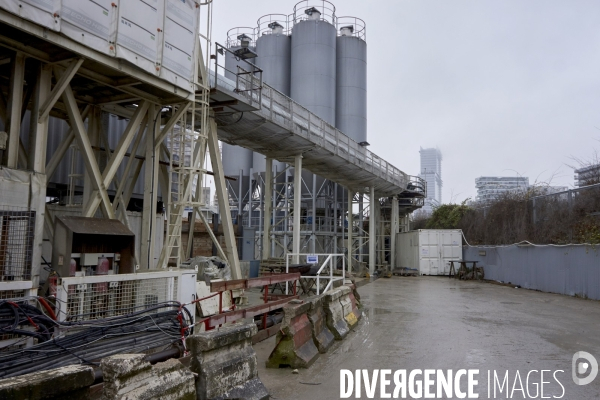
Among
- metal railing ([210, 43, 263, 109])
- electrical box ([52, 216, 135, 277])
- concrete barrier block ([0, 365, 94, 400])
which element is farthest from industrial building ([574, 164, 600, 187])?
concrete barrier block ([0, 365, 94, 400])

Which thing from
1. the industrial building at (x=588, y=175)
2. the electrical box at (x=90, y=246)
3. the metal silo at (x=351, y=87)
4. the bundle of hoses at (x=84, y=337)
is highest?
the metal silo at (x=351, y=87)

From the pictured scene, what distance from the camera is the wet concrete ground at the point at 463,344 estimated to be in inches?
263

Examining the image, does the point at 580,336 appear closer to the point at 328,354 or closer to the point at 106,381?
the point at 328,354

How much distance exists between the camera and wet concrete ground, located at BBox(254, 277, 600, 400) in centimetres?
668

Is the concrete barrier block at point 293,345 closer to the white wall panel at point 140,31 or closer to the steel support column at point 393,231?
the white wall panel at point 140,31

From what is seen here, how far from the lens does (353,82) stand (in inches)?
1264

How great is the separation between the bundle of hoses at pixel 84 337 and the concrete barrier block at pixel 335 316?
11.5ft

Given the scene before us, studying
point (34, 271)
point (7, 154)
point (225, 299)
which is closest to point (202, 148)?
point (225, 299)

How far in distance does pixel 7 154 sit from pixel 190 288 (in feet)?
13.7

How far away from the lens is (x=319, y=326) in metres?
8.94

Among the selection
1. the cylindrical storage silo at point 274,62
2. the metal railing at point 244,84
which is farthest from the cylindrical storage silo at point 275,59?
the metal railing at point 244,84

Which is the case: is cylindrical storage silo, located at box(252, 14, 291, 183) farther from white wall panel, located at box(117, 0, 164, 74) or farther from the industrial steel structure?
white wall panel, located at box(117, 0, 164, 74)

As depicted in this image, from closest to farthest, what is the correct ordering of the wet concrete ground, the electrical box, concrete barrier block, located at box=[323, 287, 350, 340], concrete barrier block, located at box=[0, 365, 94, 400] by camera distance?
1. concrete barrier block, located at box=[0, 365, 94, 400]
2. the wet concrete ground
3. the electrical box
4. concrete barrier block, located at box=[323, 287, 350, 340]

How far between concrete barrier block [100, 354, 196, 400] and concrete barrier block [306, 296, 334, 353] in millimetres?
3786
